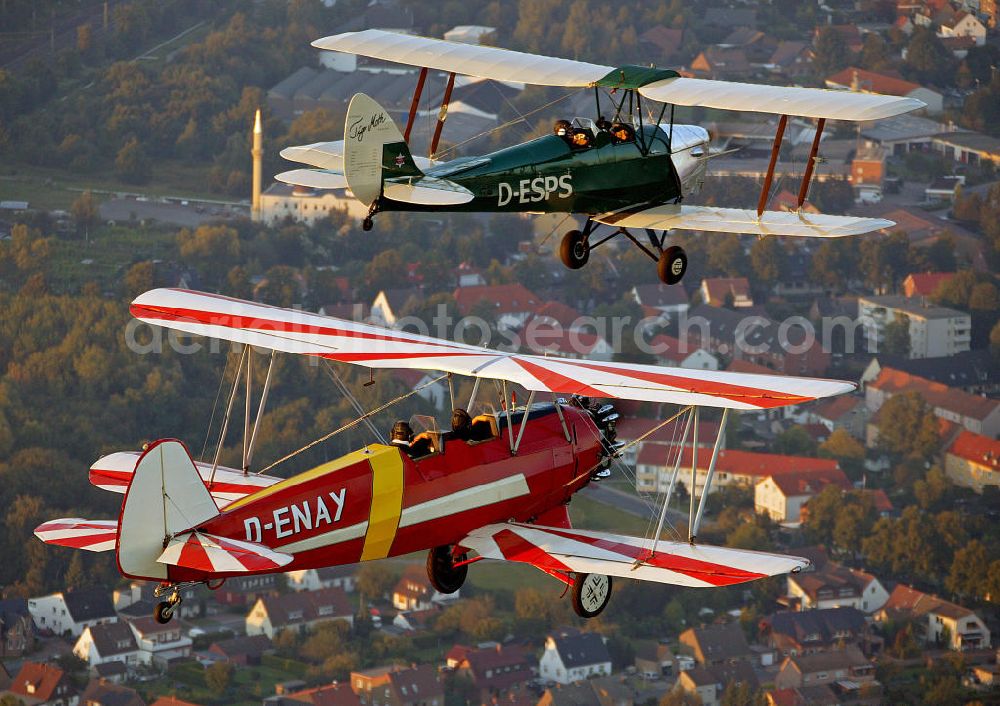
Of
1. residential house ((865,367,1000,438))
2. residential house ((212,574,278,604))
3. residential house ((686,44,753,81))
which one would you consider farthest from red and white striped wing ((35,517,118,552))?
residential house ((686,44,753,81))

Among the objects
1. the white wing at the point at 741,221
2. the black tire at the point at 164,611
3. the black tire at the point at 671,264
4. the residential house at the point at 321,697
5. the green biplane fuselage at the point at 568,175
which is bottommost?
the residential house at the point at 321,697

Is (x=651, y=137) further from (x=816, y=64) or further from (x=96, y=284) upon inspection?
(x=816, y=64)

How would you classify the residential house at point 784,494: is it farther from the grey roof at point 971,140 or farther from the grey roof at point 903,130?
the grey roof at point 971,140

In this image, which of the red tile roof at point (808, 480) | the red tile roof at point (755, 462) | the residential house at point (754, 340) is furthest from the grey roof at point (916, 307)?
the red tile roof at point (808, 480)

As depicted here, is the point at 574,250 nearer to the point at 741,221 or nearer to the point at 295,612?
the point at 741,221

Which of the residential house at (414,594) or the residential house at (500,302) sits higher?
the residential house at (414,594)

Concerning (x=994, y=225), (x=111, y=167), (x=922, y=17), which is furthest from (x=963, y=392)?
(x=922, y=17)
